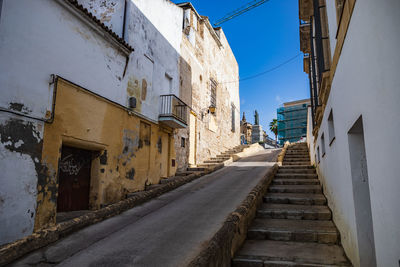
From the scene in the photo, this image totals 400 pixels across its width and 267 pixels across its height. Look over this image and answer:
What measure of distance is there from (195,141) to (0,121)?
34.2 ft

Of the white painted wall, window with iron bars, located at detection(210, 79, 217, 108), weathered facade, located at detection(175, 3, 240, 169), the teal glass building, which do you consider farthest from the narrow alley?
the teal glass building

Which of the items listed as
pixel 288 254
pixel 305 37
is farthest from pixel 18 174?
pixel 305 37

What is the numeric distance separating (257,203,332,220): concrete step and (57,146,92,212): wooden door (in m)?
5.13

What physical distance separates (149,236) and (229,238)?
1.39 m

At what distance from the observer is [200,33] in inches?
660

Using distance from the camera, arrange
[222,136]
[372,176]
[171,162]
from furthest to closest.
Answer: [222,136] → [171,162] → [372,176]

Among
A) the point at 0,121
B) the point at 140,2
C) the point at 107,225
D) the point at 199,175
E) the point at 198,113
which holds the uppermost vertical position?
the point at 140,2

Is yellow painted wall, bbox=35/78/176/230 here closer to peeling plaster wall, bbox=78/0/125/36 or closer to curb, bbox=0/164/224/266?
curb, bbox=0/164/224/266

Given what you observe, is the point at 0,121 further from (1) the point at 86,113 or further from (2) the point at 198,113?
(2) the point at 198,113

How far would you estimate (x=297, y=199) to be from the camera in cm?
681

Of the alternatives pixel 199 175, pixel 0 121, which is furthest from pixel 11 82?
pixel 199 175

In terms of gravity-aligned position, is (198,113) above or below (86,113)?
above

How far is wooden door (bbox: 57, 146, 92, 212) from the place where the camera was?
7305 millimetres

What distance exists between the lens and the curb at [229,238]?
3203 millimetres
